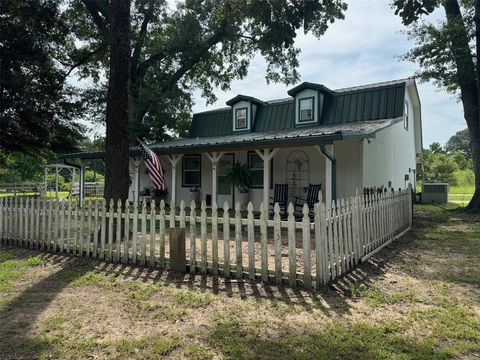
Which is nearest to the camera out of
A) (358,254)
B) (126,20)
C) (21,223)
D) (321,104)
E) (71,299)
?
(71,299)

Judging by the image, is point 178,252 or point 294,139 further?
point 294,139

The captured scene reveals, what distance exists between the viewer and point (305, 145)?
914 centimetres

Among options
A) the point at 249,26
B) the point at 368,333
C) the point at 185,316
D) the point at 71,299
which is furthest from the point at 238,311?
the point at 249,26

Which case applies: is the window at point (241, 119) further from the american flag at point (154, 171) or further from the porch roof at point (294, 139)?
the american flag at point (154, 171)

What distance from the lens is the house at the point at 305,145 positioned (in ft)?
34.4

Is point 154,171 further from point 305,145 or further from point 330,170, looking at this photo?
point 330,170

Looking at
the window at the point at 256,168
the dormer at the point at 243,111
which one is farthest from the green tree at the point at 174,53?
the window at the point at 256,168

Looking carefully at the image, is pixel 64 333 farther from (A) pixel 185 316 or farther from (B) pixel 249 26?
(B) pixel 249 26

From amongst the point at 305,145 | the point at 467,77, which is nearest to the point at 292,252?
the point at 305,145

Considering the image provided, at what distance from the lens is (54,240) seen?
6199mm

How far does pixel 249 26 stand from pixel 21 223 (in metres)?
16.0

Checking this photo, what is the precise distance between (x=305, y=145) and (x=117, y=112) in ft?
16.0

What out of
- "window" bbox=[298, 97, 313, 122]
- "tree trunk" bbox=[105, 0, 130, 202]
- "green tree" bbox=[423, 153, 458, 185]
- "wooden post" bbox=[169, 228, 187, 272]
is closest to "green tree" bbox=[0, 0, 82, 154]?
"tree trunk" bbox=[105, 0, 130, 202]

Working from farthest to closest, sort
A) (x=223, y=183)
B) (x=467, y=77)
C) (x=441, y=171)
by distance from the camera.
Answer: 1. (x=441, y=171)
2. (x=223, y=183)
3. (x=467, y=77)
